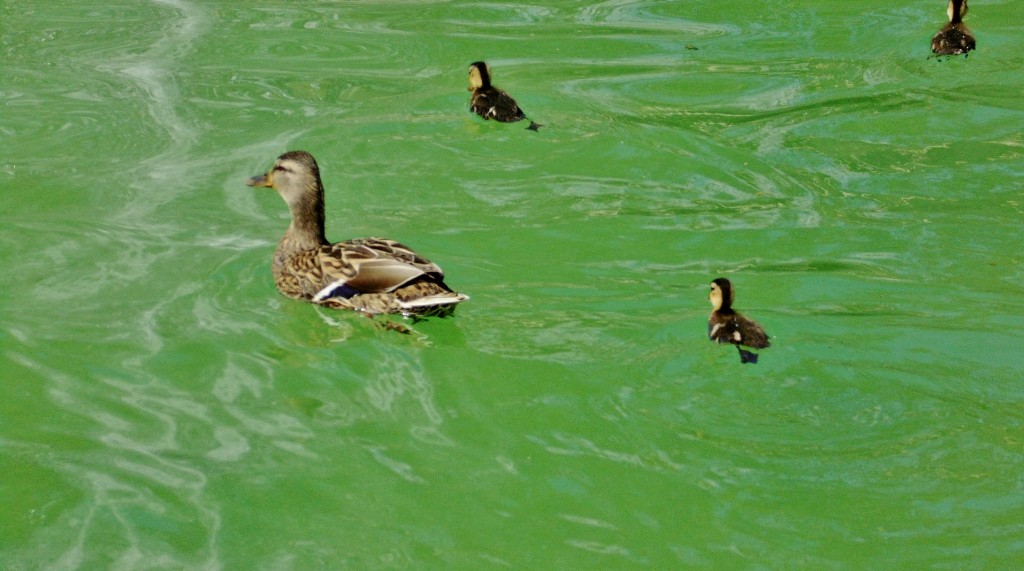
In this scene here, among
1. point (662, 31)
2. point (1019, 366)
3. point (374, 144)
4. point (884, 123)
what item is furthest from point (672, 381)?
point (662, 31)

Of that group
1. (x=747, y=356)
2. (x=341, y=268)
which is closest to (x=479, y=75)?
(x=341, y=268)

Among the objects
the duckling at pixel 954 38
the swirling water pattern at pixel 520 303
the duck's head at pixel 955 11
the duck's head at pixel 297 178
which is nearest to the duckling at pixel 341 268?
the duck's head at pixel 297 178

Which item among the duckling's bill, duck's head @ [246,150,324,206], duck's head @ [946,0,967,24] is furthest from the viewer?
duck's head @ [946,0,967,24]

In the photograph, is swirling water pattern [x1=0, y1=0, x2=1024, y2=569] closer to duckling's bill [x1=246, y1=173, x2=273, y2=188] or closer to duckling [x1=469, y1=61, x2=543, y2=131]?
duckling [x1=469, y1=61, x2=543, y2=131]

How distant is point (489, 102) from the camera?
8.07 meters

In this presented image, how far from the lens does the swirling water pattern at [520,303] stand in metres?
4.14

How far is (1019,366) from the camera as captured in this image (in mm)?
5246

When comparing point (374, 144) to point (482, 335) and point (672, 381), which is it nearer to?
point (482, 335)

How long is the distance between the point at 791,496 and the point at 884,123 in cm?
457

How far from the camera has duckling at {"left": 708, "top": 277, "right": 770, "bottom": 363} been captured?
505 centimetres

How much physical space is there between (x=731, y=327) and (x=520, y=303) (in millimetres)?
972

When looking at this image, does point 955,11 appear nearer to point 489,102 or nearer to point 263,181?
point 489,102

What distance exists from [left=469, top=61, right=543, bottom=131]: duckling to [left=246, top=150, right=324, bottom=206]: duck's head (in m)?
2.01

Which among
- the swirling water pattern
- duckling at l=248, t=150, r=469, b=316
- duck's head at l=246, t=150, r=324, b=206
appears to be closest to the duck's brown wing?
duckling at l=248, t=150, r=469, b=316
